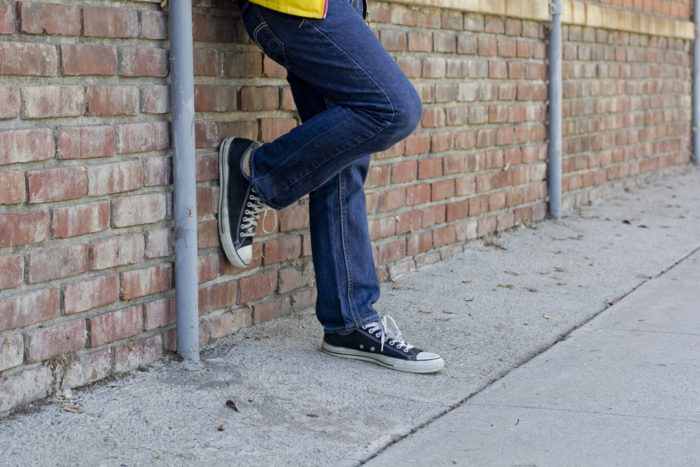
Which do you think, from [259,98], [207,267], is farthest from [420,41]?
[207,267]

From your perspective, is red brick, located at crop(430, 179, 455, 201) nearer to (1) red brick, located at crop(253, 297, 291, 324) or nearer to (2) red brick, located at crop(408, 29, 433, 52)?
(2) red brick, located at crop(408, 29, 433, 52)

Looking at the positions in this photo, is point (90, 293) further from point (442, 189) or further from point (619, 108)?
point (619, 108)

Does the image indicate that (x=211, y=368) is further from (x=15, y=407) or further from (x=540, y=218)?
(x=540, y=218)

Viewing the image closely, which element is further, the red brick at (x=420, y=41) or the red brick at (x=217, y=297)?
the red brick at (x=420, y=41)

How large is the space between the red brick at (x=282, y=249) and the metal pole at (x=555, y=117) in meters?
2.48

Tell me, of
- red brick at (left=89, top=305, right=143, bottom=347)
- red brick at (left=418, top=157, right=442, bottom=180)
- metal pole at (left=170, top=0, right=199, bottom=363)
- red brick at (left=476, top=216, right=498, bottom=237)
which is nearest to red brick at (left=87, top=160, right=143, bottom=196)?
metal pole at (left=170, top=0, right=199, bottom=363)

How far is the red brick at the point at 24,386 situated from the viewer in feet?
7.70

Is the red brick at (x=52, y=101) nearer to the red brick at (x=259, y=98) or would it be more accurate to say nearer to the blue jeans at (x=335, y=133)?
the blue jeans at (x=335, y=133)

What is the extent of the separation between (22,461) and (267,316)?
1.28 m

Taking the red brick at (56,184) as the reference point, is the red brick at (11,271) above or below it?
below

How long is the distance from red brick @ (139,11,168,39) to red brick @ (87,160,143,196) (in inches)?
14.1

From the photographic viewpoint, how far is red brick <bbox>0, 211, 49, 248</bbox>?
7.63 ft

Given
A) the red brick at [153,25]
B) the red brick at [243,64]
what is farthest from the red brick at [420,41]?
the red brick at [153,25]

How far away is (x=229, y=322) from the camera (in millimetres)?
3102
